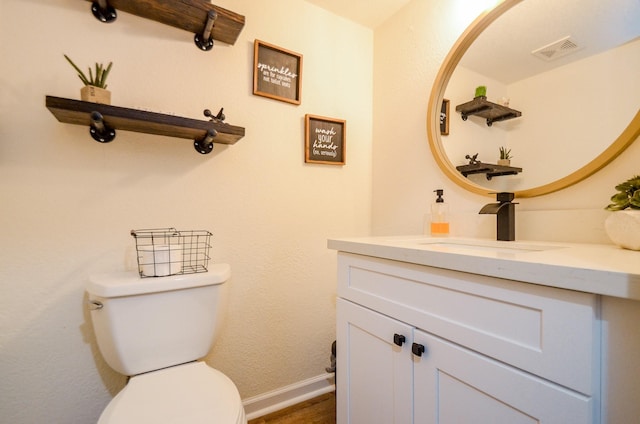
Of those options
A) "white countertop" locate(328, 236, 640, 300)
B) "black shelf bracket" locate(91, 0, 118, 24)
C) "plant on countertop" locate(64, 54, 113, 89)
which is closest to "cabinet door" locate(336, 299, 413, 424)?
"white countertop" locate(328, 236, 640, 300)

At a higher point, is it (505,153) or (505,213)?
(505,153)

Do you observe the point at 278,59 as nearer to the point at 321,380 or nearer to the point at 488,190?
the point at 488,190

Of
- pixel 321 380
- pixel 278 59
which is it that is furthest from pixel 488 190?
pixel 321 380

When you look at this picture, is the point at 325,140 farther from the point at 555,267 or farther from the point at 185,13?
the point at 555,267

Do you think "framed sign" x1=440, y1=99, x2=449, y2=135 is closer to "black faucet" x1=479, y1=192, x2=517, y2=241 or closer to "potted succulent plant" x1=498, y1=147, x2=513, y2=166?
"potted succulent plant" x1=498, y1=147, x2=513, y2=166

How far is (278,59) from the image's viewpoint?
1.39 metres

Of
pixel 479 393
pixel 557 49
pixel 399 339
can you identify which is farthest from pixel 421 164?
pixel 479 393

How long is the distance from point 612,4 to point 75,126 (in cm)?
178

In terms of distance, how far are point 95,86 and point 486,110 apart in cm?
145

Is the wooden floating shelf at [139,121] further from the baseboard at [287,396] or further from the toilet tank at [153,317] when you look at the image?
the baseboard at [287,396]

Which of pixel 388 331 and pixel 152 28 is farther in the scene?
pixel 152 28

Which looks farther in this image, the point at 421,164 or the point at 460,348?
the point at 421,164

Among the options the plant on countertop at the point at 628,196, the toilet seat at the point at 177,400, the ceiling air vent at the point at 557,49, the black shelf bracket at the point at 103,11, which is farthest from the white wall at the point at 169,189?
the plant on countertop at the point at 628,196

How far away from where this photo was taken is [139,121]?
3.21ft
